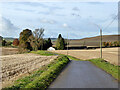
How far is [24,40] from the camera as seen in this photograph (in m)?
90.9

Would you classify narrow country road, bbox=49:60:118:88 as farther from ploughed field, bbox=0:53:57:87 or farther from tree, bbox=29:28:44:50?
tree, bbox=29:28:44:50

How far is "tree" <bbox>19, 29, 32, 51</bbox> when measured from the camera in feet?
283

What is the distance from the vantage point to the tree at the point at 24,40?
86300 millimetres

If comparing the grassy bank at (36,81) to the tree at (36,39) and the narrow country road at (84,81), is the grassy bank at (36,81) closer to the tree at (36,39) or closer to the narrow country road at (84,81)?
the narrow country road at (84,81)

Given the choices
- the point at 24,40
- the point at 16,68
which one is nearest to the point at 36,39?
the point at 24,40

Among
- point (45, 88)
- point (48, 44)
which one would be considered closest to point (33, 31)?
point (48, 44)

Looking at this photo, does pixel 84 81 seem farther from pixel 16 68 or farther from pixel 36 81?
pixel 16 68

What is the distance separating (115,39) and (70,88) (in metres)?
109

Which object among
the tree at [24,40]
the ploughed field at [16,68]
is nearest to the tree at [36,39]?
the tree at [24,40]

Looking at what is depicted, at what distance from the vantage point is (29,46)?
88.8 meters

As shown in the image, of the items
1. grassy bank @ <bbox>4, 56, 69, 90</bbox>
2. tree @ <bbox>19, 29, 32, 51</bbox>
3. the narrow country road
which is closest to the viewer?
grassy bank @ <bbox>4, 56, 69, 90</bbox>

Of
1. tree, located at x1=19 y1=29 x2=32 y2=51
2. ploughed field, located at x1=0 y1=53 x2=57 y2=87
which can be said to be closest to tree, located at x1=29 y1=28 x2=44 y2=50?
tree, located at x1=19 y1=29 x2=32 y2=51

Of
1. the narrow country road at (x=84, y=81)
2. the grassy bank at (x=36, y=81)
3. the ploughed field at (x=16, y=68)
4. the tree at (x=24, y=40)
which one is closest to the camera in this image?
the grassy bank at (x=36, y=81)

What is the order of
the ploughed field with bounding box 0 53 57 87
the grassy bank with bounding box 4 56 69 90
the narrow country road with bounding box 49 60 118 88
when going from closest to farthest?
the grassy bank with bounding box 4 56 69 90
the narrow country road with bounding box 49 60 118 88
the ploughed field with bounding box 0 53 57 87
